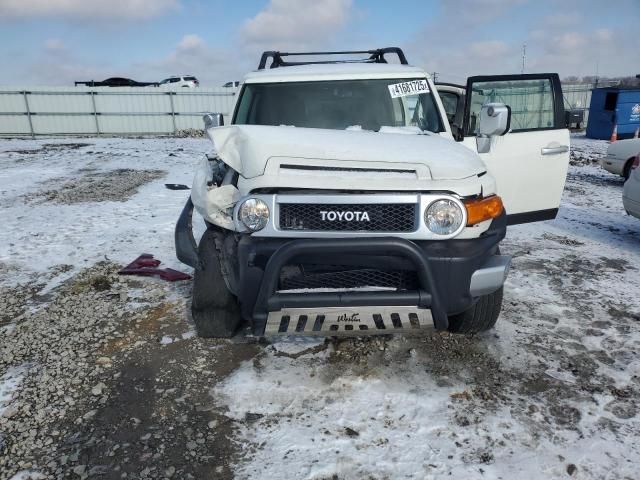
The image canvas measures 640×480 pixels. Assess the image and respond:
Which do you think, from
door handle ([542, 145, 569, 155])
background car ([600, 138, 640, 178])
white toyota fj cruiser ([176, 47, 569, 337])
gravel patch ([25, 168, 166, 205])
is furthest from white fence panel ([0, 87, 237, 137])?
white toyota fj cruiser ([176, 47, 569, 337])

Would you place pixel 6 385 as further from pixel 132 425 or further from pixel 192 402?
pixel 192 402

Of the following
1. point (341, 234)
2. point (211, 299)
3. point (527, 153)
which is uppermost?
point (527, 153)

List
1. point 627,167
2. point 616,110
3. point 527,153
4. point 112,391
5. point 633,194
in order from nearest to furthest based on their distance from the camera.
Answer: point 112,391, point 527,153, point 633,194, point 627,167, point 616,110

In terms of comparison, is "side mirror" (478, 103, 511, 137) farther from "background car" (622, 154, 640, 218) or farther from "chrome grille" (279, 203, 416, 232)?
"background car" (622, 154, 640, 218)

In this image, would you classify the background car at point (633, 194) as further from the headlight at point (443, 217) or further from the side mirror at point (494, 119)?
the headlight at point (443, 217)

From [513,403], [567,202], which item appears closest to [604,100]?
[567,202]

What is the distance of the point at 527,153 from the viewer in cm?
405

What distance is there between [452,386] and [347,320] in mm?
810

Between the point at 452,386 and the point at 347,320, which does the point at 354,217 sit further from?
the point at 452,386

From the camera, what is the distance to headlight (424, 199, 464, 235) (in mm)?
2396

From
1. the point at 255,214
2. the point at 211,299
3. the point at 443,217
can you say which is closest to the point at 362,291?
the point at 443,217

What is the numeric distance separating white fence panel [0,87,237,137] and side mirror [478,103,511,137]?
1810 centimetres

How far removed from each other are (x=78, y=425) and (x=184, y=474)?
0.71 metres

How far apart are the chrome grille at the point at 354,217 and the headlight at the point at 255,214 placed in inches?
3.5
